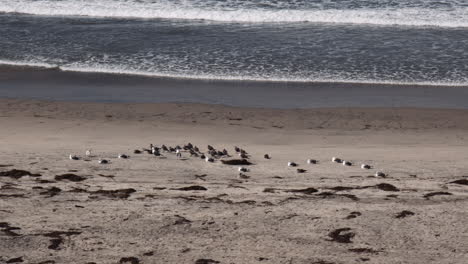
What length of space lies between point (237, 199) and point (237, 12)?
13084 mm

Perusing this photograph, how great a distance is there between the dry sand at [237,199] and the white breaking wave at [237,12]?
8.11m

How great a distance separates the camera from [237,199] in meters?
8.05

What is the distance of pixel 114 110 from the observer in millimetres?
12898

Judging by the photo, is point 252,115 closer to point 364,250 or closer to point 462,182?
point 462,182

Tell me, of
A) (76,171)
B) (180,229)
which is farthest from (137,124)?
(180,229)

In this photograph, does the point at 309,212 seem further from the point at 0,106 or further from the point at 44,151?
the point at 0,106

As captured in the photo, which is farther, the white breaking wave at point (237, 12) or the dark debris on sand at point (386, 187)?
the white breaking wave at point (237, 12)

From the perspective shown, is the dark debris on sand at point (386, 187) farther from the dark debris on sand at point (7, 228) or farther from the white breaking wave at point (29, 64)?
the white breaking wave at point (29, 64)

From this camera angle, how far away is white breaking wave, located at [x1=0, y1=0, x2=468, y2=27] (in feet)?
64.5

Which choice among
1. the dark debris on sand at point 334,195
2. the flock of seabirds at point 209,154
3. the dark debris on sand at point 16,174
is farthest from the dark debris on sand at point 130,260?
the flock of seabirds at point 209,154

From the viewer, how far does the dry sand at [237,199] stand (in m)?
6.96

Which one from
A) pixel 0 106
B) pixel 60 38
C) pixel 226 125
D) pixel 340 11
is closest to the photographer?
pixel 226 125

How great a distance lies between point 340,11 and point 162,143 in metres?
10.8

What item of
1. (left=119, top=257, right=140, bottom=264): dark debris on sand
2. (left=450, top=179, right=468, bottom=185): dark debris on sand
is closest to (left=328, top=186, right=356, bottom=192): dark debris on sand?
(left=450, top=179, right=468, bottom=185): dark debris on sand
